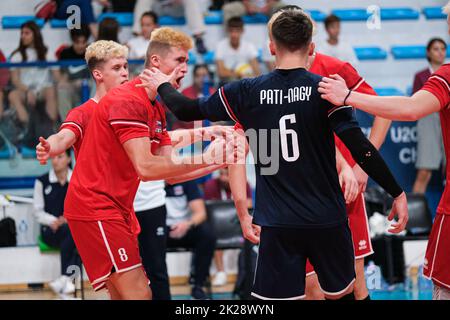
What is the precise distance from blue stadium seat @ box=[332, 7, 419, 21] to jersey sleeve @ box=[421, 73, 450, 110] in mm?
7925

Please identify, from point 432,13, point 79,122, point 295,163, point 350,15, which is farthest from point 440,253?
point 432,13

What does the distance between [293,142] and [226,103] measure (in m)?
0.45

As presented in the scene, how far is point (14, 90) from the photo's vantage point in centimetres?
870

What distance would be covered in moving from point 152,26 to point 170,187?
114 inches

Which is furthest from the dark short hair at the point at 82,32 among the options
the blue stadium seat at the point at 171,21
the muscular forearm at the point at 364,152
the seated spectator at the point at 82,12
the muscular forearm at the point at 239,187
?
the muscular forearm at the point at 364,152

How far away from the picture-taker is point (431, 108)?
4.36 meters

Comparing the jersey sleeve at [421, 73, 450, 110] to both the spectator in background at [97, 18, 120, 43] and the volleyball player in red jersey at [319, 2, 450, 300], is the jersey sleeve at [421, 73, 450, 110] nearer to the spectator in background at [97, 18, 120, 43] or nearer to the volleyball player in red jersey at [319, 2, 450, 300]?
the volleyball player in red jersey at [319, 2, 450, 300]

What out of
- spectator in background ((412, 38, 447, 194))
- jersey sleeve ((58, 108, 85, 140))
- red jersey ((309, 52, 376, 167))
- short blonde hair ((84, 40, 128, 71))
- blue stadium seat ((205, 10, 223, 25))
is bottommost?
spectator in background ((412, 38, 447, 194))

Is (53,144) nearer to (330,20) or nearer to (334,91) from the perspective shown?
(334,91)

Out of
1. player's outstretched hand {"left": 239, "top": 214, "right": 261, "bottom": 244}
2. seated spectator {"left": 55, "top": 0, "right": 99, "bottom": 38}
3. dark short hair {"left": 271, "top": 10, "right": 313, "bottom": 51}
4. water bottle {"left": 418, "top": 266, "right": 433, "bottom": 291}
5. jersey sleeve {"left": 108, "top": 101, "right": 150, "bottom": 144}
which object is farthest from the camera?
seated spectator {"left": 55, "top": 0, "right": 99, "bottom": 38}

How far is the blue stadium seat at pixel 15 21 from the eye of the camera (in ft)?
35.3

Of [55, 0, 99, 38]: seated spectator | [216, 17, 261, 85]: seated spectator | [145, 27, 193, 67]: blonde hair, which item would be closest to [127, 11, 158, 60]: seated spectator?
[55, 0, 99, 38]: seated spectator

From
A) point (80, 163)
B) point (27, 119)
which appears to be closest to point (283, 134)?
point (80, 163)

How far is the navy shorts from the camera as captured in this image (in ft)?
14.5
